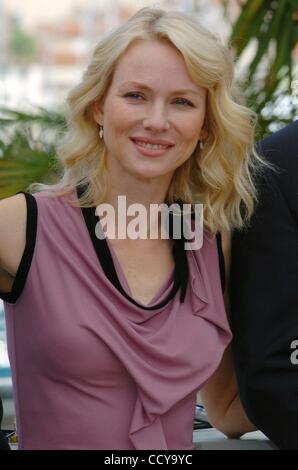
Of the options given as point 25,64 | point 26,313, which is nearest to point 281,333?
point 26,313

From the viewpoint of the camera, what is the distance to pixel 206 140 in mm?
2379

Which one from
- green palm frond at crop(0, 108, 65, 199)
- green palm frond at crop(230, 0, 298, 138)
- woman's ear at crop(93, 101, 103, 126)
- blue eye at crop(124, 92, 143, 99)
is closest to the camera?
blue eye at crop(124, 92, 143, 99)

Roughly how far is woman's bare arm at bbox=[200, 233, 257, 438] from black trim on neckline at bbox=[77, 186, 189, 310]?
0.39 ft

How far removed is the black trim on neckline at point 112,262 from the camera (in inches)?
85.4

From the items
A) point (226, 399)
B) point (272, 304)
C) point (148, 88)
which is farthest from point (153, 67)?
point (226, 399)

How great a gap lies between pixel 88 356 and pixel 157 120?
0.53 metres

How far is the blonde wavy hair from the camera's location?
2.21m

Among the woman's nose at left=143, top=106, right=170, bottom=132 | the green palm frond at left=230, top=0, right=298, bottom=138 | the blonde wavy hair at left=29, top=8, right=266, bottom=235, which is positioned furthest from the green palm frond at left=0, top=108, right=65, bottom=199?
the woman's nose at left=143, top=106, right=170, bottom=132

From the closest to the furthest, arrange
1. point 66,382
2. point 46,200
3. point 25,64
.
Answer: point 66,382
point 46,200
point 25,64

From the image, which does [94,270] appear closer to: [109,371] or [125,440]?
[109,371]

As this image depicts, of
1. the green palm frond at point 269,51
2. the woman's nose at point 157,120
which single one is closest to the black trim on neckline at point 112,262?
the woman's nose at point 157,120

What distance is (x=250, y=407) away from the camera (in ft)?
7.46

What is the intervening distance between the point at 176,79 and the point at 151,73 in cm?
6

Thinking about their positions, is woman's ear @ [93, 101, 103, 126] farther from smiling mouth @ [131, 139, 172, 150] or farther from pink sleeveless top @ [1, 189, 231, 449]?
pink sleeveless top @ [1, 189, 231, 449]
